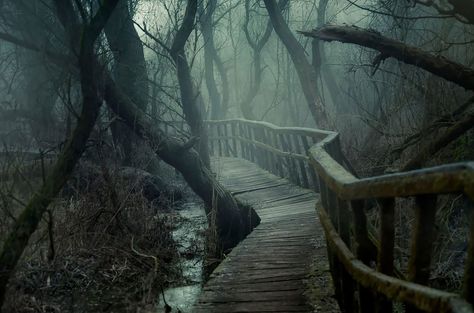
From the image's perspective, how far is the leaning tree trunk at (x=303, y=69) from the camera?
506 inches

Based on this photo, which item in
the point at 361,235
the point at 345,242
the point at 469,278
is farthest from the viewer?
the point at 345,242

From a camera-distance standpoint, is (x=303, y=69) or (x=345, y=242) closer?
(x=345, y=242)

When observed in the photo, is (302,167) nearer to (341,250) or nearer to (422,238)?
(341,250)

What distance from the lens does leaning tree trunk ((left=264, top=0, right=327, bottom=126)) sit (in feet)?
42.2

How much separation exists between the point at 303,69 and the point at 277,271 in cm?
926

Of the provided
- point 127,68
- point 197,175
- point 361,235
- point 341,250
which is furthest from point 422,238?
point 127,68

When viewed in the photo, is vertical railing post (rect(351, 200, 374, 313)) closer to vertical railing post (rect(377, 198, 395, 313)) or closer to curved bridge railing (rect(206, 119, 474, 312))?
curved bridge railing (rect(206, 119, 474, 312))

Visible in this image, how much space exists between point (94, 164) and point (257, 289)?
578 cm

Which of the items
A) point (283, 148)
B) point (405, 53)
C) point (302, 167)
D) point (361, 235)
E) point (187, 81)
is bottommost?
point (302, 167)

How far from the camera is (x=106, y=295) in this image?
230 inches

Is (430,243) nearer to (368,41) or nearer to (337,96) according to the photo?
(368,41)

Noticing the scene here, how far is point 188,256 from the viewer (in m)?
7.81

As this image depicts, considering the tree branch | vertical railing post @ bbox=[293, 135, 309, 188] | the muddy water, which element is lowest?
the muddy water

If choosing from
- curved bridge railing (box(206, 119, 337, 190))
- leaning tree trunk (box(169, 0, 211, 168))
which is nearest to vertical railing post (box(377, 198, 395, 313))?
curved bridge railing (box(206, 119, 337, 190))
